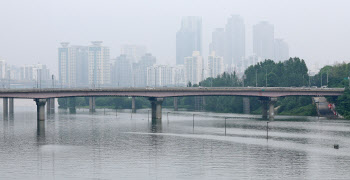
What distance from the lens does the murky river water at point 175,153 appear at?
6688cm

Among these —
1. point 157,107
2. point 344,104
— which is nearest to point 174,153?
point 157,107

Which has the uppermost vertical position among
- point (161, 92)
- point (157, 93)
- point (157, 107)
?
point (161, 92)

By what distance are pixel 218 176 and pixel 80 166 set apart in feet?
64.0

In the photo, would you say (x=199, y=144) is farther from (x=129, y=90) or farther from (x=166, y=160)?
(x=129, y=90)

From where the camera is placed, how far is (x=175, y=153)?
84.0 metres

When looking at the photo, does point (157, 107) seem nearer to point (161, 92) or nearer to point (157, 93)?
point (157, 93)

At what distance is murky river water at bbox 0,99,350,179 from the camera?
6688cm

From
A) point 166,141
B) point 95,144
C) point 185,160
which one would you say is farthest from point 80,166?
point 166,141

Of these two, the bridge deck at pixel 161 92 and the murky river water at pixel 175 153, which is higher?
the bridge deck at pixel 161 92

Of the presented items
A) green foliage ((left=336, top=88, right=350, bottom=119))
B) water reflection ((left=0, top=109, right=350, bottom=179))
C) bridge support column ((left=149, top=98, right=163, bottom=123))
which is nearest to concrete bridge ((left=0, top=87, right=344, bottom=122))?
bridge support column ((left=149, top=98, right=163, bottom=123))

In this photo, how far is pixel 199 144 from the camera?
95.9m

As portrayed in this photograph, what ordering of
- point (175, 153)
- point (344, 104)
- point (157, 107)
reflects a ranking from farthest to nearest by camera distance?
point (344, 104) < point (157, 107) < point (175, 153)

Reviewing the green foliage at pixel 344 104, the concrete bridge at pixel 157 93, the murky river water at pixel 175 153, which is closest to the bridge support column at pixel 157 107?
the concrete bridge at pixel 157 93

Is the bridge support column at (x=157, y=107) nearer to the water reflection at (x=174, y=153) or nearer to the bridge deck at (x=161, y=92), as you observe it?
the bridge deck at (x=161, y=92)
